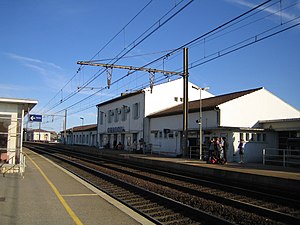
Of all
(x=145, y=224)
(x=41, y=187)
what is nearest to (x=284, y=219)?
(x=145, y=224)

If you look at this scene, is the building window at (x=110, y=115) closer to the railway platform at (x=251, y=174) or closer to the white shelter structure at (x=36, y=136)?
the railway platform at (x=251, y=174)

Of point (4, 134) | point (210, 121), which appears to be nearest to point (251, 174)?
point (4, 134)

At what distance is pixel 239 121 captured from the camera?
27.8 meters

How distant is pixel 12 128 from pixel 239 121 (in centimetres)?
1820

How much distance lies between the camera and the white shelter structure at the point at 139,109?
131 ft

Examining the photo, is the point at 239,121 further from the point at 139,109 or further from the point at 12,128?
the point at 12,128

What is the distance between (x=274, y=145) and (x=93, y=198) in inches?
828

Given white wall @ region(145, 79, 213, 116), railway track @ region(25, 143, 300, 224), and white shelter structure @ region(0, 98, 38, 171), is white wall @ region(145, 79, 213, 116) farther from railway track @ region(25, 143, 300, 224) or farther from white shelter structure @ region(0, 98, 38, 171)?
railway track @ region(25, 143, 300, 224)

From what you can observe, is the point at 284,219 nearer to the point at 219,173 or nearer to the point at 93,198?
the point at 93,198

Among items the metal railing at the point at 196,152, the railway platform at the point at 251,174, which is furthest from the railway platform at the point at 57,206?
the metal railing at the point at 196,152

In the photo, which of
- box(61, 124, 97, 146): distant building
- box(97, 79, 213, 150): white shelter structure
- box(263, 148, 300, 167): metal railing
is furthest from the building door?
box(61, 124, 97, 146): distant building

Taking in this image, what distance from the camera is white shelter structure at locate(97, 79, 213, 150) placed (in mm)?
40000

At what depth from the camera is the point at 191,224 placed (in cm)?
788

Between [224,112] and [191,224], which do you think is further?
[224,112]
